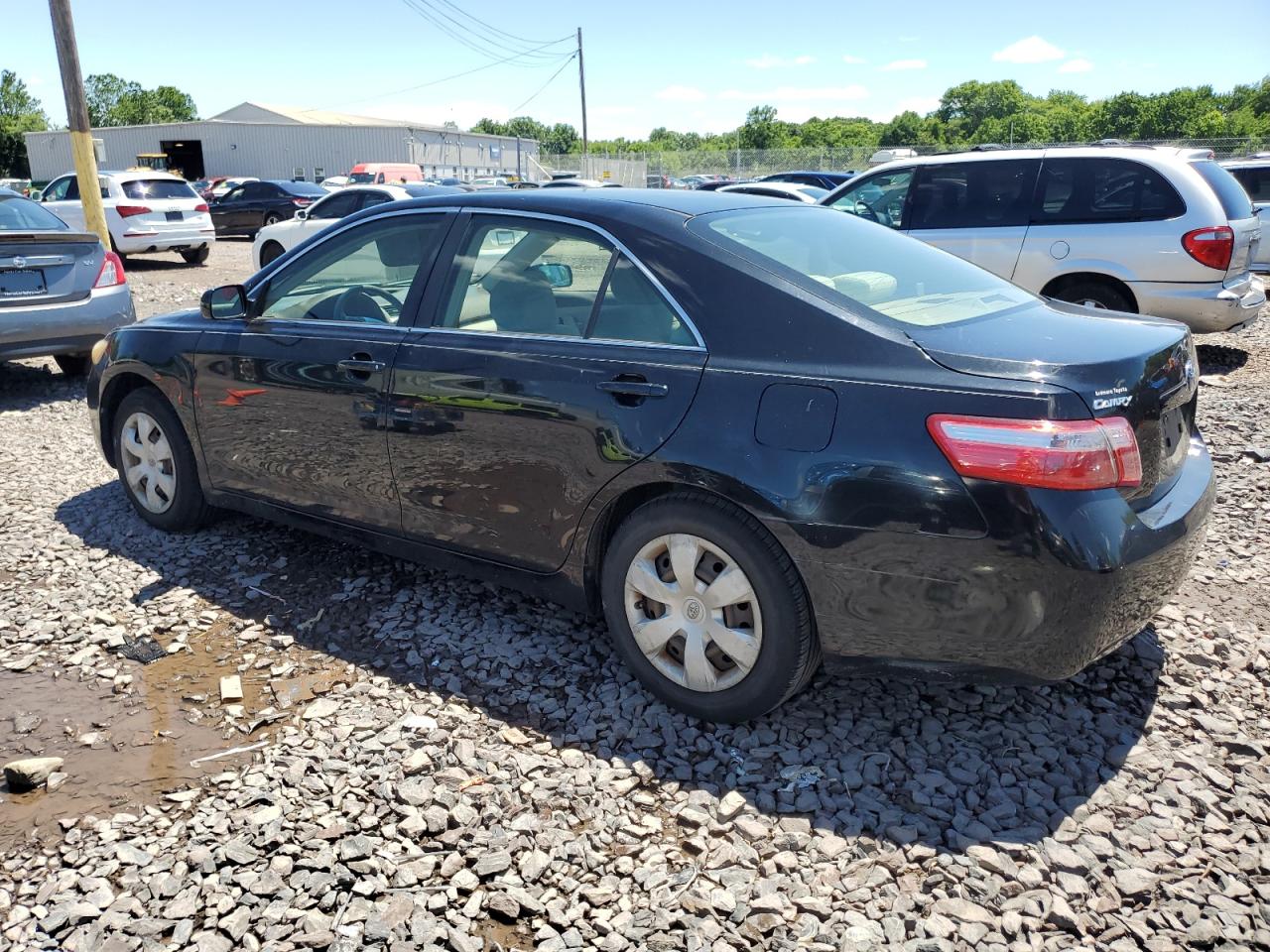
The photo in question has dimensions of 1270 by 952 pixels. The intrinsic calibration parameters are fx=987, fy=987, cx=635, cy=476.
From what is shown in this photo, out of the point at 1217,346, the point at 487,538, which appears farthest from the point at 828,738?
the point at 1217,346

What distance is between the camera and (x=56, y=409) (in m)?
7.75

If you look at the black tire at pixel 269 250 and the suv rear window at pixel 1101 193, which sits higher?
the suv rear window at pixel 1101 193

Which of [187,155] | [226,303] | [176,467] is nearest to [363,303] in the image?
[226,303]

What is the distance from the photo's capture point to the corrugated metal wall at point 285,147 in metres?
52.5

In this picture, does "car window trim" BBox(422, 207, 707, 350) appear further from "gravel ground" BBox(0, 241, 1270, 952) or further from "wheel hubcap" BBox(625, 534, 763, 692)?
"gravel ground" BBox(0, 241, 1270, 952)

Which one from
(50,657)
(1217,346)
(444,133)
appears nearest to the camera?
(50,657)

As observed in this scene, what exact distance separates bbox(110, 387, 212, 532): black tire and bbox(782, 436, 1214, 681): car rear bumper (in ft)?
10.4

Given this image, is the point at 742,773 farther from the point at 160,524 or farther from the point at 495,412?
the point at 160,524

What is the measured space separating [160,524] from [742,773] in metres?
3.33

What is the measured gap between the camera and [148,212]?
17766 millimetres

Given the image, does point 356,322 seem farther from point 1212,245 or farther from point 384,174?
point 384,174

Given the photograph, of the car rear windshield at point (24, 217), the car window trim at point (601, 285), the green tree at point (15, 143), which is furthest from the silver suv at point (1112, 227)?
the green tree at point (15, 143)

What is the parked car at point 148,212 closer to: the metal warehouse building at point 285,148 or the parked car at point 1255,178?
the parked car at point 1255,178

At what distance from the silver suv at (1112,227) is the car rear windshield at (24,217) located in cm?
791
